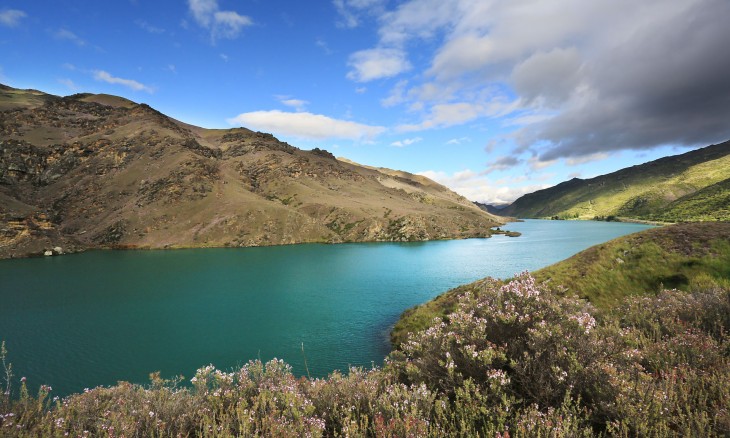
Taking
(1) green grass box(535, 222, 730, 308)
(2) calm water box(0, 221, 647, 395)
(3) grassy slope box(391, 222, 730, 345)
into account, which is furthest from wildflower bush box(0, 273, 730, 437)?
(2) calm water box(0, 221, 647, 395)

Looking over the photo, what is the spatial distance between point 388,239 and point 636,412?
605ft

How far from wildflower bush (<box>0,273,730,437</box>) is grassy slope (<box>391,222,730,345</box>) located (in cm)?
1668

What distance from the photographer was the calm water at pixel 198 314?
108 ft

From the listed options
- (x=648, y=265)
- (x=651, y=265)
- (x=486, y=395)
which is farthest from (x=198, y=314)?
(x=651, y=265)

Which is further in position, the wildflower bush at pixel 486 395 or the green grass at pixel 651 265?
the green grass at pixel 651 265

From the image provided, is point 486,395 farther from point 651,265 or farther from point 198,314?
point 198,314

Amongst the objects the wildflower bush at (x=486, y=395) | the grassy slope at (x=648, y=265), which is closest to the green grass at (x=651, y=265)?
the grassy slope at (x=648, y=265)

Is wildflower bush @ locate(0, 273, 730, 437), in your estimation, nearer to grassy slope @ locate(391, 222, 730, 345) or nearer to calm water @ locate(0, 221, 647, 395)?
grassy slope @ locate(391, 222, 730, 345)

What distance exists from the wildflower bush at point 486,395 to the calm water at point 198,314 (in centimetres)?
2258

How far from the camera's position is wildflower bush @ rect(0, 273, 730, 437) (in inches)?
256

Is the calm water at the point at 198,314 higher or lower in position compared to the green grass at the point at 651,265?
lower

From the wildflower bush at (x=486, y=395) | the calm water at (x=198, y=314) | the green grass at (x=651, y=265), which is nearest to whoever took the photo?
the wildflower bush at (x=486, y=395)

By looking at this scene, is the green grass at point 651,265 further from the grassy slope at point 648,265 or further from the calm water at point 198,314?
the calm water at point 198,314

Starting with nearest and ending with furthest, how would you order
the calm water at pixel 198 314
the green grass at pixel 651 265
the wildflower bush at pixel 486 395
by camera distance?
the wildflower bush at pixel 486 395 → the green grass at pixel 651 265 → the calm water at pixel 198 314
